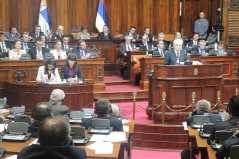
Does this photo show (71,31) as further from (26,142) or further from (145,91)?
(26,142)

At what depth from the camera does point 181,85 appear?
28.9 ft

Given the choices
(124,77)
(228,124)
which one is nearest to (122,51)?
(124,77)

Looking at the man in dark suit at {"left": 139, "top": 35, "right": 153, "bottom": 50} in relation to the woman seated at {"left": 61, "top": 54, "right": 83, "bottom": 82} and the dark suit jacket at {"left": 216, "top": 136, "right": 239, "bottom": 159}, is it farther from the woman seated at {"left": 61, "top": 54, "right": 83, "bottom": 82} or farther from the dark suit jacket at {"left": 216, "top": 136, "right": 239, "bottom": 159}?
the dark suit jacket at {"left": 216, "top": 136, "right": 239, "bottom": 159}

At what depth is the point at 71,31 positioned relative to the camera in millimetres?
15555

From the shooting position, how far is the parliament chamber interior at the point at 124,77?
5.07m

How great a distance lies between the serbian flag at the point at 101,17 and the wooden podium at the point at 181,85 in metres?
6.78

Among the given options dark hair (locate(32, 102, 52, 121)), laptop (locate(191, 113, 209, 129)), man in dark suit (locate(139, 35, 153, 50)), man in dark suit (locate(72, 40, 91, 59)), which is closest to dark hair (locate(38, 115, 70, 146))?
dark hair (locate(32, 102, 52, 121))

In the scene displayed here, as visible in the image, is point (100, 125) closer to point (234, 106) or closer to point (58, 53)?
point (234, 106)

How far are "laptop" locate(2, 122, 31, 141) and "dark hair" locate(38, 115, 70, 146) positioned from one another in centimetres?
186

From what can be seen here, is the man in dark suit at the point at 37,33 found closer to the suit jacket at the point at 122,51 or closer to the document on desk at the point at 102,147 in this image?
the suit jacket at the point at 122,51

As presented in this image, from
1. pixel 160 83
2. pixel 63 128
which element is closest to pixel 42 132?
pixel 63 128

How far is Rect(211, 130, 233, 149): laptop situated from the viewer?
4652 millimetres

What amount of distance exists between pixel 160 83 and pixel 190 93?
652mm

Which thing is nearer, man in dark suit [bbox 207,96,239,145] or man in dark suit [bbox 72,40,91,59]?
man in dark suit [bbox 207,96,239,145]
